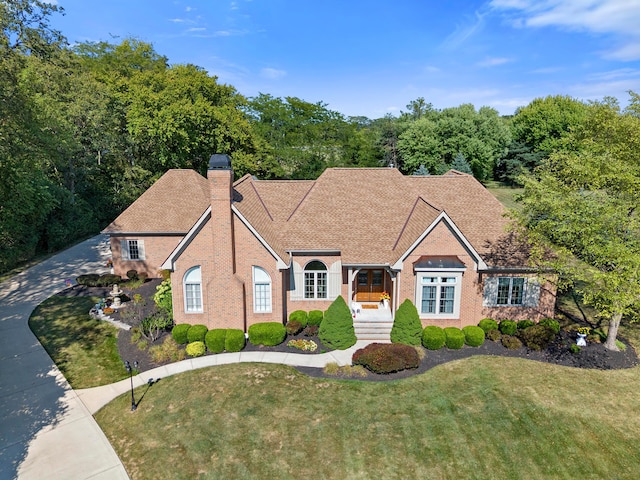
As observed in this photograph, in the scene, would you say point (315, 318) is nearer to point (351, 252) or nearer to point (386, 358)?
point (351, 252)

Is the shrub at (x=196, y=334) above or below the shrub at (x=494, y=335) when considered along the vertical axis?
above

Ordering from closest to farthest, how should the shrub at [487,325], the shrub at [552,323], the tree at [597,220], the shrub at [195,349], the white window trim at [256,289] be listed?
1. the tree at [597,220]
2. the shrub at [195,349]
3. the shrub at [552,323]
4. the shrub at [487,325]
5. the white window trim at [256,289]

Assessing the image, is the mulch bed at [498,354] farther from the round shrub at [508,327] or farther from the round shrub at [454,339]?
the round shrub at [508,327]

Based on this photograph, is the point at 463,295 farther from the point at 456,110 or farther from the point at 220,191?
the point at 456,110

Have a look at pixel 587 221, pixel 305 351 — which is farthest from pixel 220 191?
pixel 587 221

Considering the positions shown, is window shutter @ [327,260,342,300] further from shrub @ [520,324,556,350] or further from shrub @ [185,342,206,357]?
shrub @ [520,324,556,350]

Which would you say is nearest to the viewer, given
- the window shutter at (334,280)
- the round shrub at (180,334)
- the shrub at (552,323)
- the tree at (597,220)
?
the tree at (597,220)

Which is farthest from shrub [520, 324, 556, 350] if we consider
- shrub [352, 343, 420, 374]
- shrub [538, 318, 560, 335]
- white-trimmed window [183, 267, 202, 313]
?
white-trimmed window [183, 267, 202, 313]

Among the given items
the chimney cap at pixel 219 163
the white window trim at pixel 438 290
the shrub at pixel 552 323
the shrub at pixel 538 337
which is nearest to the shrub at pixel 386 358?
the white window trim at pixel 438 290
